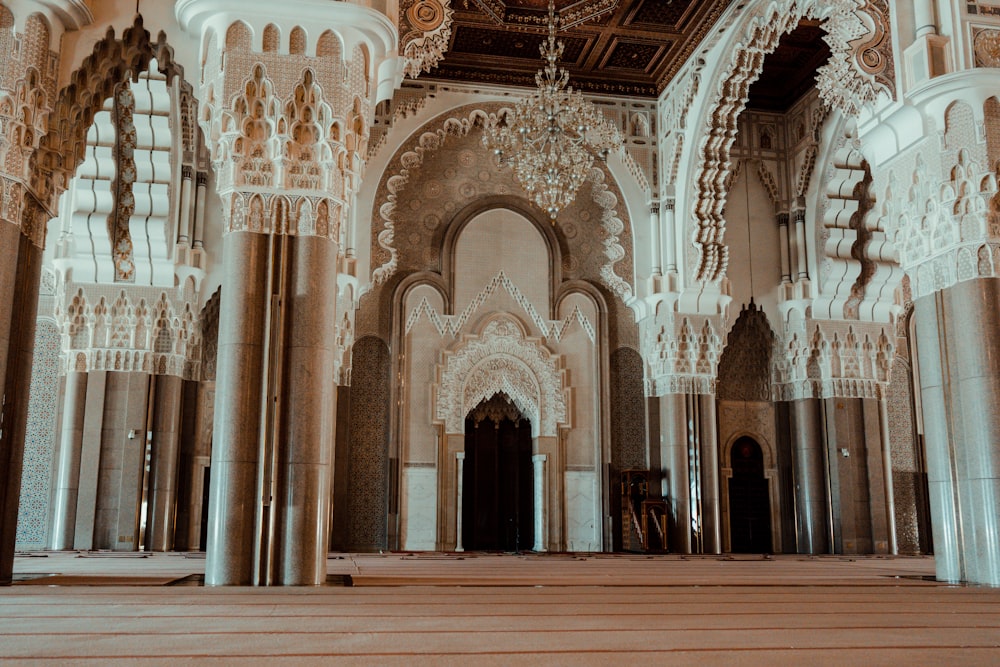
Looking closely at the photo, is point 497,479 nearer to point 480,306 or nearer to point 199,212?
point 480,306

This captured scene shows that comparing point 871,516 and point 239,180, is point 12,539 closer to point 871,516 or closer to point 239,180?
point 239,180

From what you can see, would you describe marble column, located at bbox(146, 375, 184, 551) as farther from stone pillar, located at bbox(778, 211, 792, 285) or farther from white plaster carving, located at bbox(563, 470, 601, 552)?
stone pillar, located at bbox(778, 211, 792, 285)

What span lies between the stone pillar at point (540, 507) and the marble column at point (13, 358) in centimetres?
689

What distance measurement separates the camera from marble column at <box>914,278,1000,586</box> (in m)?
5.41

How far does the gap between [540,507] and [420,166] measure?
4606 mm

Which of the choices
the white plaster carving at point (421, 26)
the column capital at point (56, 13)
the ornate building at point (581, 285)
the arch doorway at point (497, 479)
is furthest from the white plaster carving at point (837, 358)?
the column capital at point (56, 13)

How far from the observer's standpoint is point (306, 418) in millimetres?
5223

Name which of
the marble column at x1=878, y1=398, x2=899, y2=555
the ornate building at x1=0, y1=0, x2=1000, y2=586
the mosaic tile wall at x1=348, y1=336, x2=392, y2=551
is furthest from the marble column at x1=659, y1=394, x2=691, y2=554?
the mosaic tile wall at x1=348, y1=336, x2=392, y2=551

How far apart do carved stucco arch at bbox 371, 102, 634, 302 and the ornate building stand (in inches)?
1.5

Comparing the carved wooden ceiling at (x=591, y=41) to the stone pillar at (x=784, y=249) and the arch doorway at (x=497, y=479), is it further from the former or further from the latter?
the arch doorway at (x=497, y=479)

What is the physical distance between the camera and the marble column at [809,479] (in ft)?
37.4

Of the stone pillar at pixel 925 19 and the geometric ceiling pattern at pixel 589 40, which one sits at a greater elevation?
the geometric ceiling pattern at pixel 589 40

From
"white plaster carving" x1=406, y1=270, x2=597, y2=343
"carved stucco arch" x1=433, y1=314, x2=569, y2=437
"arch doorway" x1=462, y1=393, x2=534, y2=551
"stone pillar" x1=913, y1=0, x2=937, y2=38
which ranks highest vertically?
"stone pillar" x1=913, y1=0, x2=937, y2=38

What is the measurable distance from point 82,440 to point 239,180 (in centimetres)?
549
